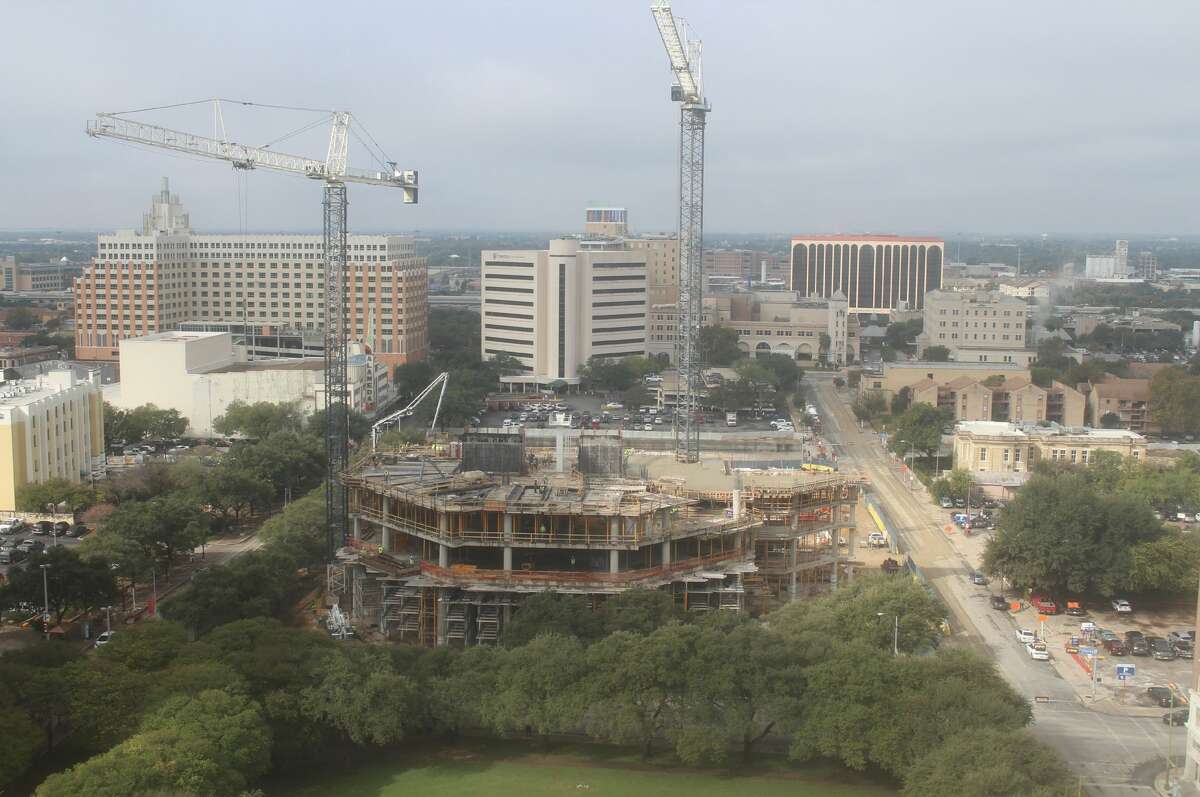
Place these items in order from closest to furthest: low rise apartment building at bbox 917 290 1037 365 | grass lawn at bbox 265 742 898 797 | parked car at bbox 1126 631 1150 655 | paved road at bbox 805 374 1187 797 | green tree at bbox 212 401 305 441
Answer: grass lawn at bbox 265 742 898 797 < paved road at bbox 805 374 1187 797 < parked car at bbox 1126 631 1150 655 < green tree at bbox 212 401 305 441 < low rise apartment building at bbox 917 290 1037 365

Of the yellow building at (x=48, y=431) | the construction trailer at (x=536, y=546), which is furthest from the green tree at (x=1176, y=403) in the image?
the yellow building at (x=48, y=431)

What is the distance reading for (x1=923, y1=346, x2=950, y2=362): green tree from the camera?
88312 mm

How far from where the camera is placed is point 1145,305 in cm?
13625

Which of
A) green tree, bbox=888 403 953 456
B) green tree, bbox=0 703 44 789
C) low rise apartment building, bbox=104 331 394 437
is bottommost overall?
green tree, bbox=0 703 44 789

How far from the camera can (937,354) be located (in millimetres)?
88750

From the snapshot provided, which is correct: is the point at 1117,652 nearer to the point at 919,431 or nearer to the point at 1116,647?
the point at 1116,647

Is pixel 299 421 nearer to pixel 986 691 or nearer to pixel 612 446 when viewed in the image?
pixel 612 446

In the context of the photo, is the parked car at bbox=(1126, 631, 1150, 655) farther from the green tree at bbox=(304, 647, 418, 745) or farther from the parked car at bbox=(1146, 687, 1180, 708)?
the green tree at bbox=(304, 647, 418, 745)

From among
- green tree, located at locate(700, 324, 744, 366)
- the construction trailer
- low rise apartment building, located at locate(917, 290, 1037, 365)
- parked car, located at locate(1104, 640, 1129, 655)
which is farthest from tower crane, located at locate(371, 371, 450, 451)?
low rise apartment building, located at locate(917, 290, 1037, 365)

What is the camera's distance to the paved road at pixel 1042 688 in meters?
26.2

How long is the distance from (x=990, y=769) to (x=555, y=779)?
28.1ft

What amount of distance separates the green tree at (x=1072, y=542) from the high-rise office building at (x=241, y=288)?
52610 millimetres

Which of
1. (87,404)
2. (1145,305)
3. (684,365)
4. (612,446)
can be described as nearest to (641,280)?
(684,365)

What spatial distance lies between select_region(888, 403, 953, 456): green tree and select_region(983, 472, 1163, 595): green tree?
19893 mm
